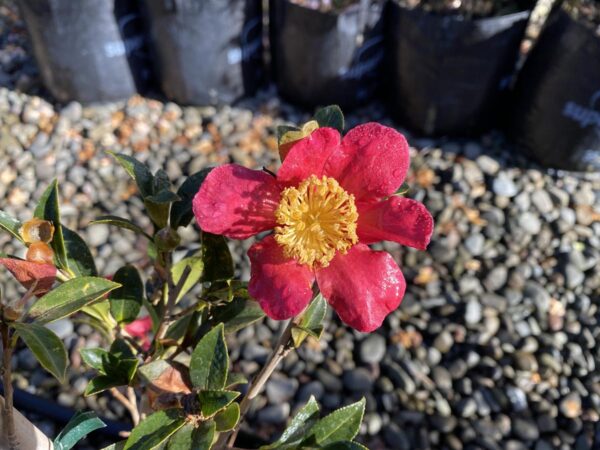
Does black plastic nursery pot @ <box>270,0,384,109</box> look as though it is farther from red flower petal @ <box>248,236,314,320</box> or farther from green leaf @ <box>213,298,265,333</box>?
red flower petal @ <box>248,236,314,320</box>

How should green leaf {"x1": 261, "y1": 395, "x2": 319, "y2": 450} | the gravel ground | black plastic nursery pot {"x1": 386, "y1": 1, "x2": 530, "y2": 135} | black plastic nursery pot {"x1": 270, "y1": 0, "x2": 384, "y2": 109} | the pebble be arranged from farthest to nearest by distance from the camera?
black plastic nursery pot {"x1": 270, "y1": 0, "x2": 384, "y2": 109}
black plastic nursery pot {"x1": 386, "y1": 1, "x2": 530, "y2": 135}
the pebble
the gravel ground
green leaf {"x1": 261, "y1": 395, "x2": 319, "y2": 450}

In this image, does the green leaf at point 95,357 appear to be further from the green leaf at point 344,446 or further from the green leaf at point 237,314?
the green leaf at point 344,446

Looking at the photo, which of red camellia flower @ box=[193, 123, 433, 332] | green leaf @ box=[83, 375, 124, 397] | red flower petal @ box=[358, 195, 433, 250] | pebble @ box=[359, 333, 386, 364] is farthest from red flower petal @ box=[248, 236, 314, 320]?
pebble @ box=[359, 333, 386, 364]

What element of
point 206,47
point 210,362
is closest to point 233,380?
point 210,362

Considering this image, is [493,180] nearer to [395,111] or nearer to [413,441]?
[395,111]

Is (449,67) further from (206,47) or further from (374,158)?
(374,158)

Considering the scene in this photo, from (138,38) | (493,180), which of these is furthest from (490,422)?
(138,38)

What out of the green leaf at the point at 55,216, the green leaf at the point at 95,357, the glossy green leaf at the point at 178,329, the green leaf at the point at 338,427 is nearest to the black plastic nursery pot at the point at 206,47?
the glossy green leaf at the point at 178,329
